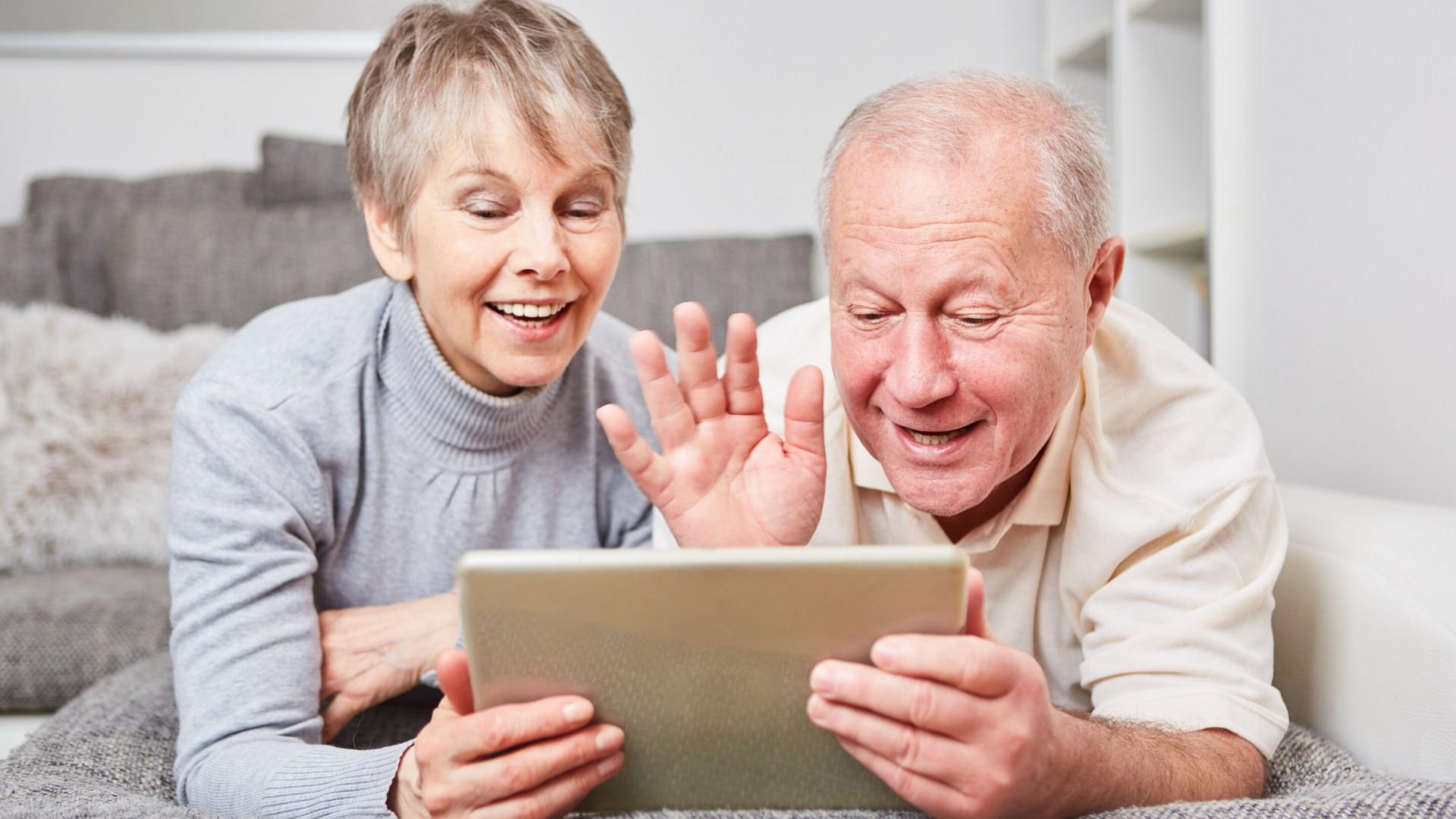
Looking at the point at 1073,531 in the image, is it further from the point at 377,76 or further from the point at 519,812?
the point at 377,76

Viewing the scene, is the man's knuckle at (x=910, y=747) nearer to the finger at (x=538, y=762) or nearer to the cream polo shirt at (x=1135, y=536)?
the finger at (x=538, y=762)

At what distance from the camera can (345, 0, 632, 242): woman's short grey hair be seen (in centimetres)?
109

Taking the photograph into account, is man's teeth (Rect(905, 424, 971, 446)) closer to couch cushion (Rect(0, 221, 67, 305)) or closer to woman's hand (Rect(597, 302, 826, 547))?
woman's hand (Rect(597, 302, 826, 547))

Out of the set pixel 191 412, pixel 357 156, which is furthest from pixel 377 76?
pixel 191 412

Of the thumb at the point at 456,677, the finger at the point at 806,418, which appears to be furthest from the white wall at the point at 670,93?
the thumb at the point at 456,677

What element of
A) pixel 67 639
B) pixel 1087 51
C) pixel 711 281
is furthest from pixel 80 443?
pixel 1087 51

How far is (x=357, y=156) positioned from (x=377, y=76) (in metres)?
0.10

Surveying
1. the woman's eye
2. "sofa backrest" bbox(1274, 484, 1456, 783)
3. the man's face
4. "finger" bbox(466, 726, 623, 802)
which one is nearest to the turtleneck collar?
the woman's eye

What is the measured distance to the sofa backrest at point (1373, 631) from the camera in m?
0.92

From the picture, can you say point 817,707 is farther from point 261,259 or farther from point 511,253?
point 261,259

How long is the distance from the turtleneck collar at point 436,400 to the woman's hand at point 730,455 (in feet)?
0.91

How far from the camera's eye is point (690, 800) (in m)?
0.79

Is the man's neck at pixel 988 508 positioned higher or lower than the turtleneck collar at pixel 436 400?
lower

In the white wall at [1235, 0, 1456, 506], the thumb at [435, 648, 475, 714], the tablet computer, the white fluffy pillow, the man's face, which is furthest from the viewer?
the white fluffy pillow
